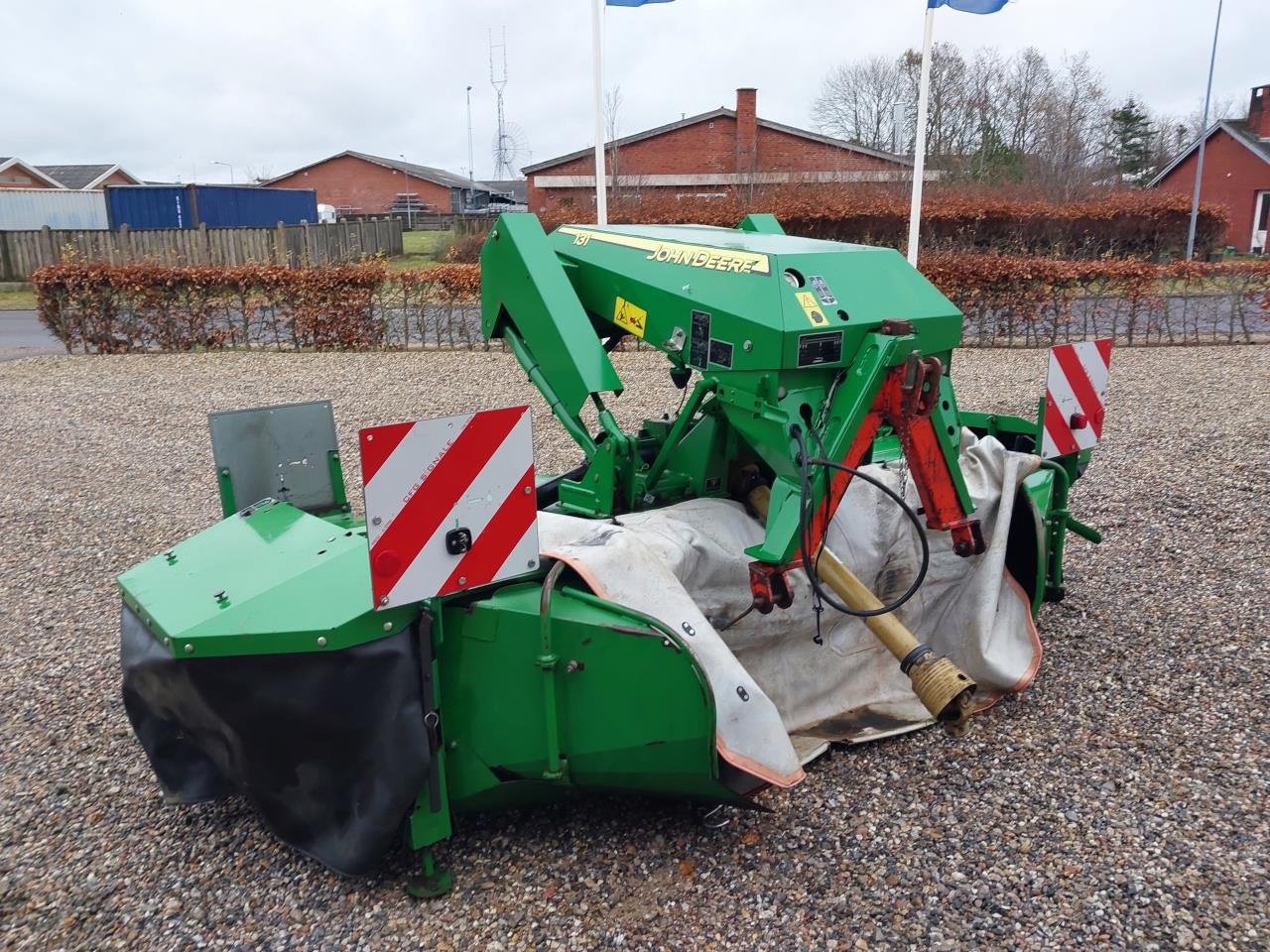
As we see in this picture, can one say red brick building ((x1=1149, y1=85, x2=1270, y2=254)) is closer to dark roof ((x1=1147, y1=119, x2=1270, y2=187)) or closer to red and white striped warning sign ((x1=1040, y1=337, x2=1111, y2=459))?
dark roof ((x1=1147, y1=119, x2=1270, y2=187))

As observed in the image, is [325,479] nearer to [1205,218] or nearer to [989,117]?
[1205,218]

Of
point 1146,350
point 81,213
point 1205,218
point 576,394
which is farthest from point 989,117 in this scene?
point 576,394

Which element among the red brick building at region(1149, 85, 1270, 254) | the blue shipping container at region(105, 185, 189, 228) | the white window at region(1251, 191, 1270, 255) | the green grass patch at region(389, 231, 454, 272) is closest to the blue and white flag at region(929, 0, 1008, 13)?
the green grass patch at region(389, 231, 454, 272)

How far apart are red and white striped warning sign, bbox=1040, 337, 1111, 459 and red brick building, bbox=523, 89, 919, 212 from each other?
22501mm

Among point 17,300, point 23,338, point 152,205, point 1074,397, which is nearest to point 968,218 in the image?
point 23,338

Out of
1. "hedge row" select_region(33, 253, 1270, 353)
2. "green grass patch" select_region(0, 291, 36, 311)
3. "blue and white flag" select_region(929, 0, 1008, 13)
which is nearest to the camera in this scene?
"blue and white flag" select_region(929, 0, 1008, 13)

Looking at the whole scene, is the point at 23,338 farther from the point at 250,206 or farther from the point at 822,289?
the point at 250,206

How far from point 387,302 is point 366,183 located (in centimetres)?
3829

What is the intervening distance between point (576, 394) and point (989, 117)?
29.9m

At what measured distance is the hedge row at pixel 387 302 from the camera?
12062 mm

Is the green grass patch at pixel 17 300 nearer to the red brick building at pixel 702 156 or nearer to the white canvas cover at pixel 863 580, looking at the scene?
the red brick building at pixel 702 156

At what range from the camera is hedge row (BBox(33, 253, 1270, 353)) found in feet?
39.6

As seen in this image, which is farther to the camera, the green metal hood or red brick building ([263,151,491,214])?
red brick building ([263,151,491,214])

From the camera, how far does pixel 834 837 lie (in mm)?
2918
